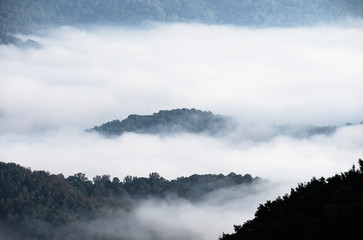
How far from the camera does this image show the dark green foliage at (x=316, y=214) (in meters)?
22.9

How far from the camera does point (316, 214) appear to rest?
1051 inches

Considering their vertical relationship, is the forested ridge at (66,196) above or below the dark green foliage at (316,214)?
above

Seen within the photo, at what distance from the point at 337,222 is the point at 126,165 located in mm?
169355

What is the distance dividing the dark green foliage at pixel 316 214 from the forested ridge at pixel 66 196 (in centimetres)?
7028

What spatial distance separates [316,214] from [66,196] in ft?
278

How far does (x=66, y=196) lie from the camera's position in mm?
108688

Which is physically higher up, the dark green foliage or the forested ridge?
the forested ridge

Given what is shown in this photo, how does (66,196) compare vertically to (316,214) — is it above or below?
above

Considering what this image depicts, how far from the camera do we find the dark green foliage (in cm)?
2290

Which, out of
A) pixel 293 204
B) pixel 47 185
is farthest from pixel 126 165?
pixel 293 204

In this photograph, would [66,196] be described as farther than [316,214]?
Yes

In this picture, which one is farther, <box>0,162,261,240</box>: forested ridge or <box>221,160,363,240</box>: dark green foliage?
<box>0,162,261,240</box>: forested ridge

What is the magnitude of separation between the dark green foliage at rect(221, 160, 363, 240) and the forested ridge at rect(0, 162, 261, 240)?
70281 millimetres

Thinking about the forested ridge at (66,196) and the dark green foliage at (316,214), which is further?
the forested ridge at (66,196)
